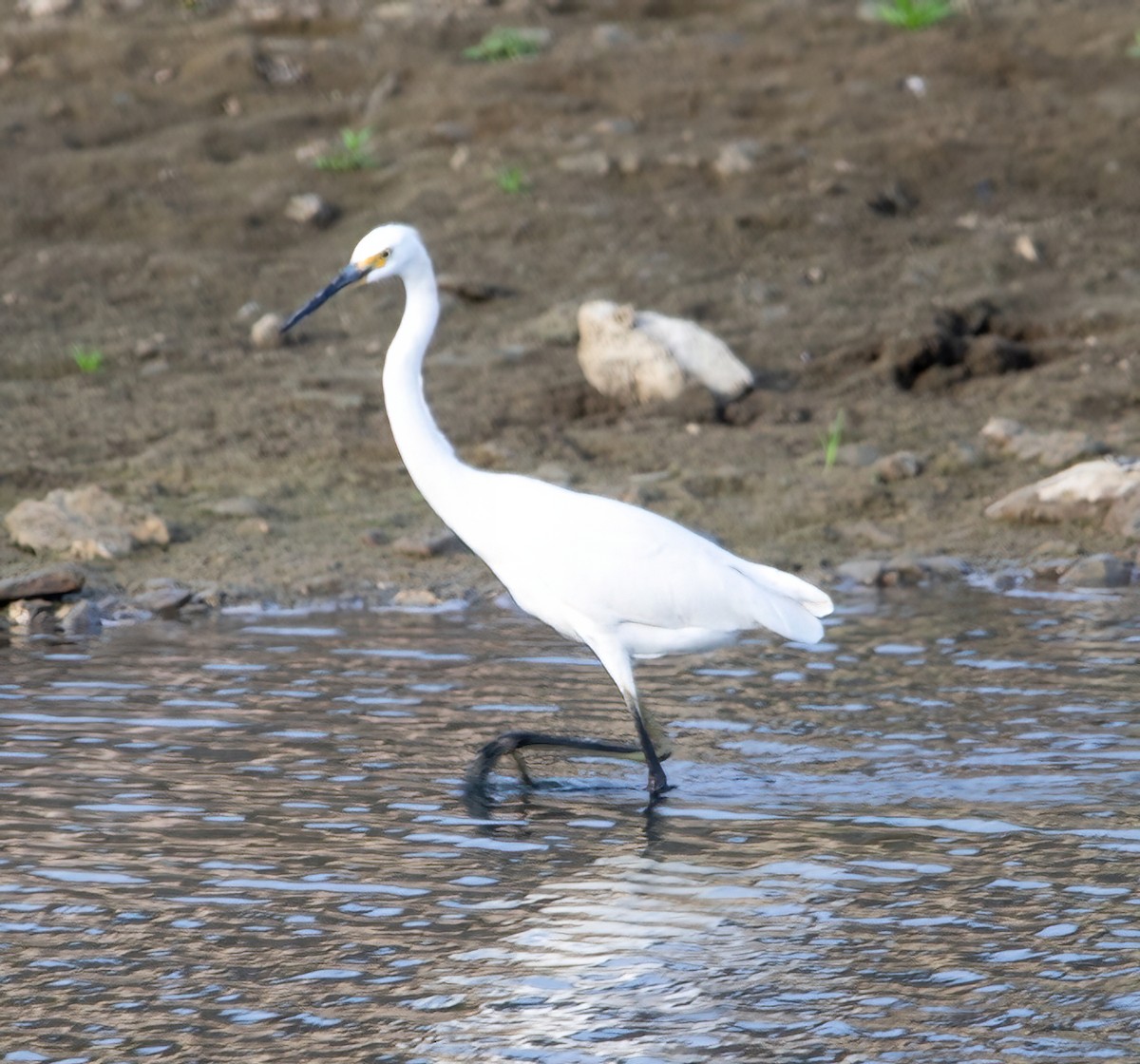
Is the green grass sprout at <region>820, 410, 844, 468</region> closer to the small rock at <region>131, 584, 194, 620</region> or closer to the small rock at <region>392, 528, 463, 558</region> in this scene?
the small rock at <region>392, 528, 463, 558</region>

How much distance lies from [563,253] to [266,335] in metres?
2.13

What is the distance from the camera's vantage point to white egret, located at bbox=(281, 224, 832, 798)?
21.9 ft

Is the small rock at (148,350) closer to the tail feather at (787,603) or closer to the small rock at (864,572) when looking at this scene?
the small rock at (864,572)

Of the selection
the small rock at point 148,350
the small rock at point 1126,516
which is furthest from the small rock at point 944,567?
the small rock at point 148,350

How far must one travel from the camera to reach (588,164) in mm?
13891

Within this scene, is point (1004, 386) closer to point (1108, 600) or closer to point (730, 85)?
point (1108, 600)

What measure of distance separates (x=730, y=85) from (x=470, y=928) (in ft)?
35.8

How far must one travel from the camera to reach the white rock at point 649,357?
11.2 m

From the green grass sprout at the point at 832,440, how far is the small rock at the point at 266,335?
354 cm

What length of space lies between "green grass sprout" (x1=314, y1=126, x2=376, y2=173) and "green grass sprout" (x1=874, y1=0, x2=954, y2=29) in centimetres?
434

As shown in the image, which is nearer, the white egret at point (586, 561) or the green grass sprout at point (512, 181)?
the white egret at point (586, 561)

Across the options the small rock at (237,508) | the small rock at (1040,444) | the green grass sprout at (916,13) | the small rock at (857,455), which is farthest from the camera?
the green grass sprout at (916,13)

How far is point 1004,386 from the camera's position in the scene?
1146cm

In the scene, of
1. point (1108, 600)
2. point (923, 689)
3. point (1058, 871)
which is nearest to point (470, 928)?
point (1058, 871)
